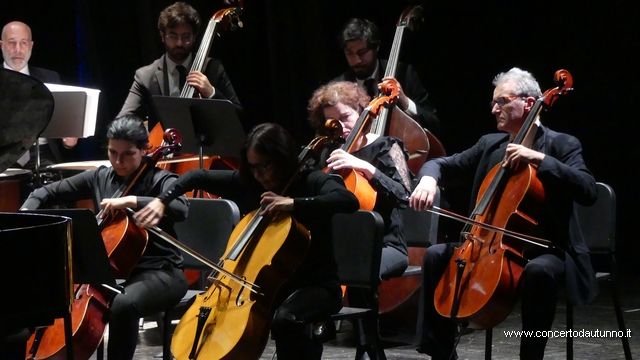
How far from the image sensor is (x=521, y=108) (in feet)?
10.8

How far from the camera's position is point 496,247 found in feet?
10.0

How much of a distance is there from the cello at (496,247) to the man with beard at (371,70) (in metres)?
1.20

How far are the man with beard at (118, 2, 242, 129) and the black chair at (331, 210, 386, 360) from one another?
137 centimetres

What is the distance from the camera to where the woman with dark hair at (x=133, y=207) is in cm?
314

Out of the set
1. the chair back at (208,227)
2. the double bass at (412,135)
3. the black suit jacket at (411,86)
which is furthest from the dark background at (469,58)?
the chair back at (208,227)

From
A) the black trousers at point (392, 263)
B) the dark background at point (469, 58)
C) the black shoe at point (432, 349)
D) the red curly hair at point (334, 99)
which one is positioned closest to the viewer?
the black shoe at point (432, 349)

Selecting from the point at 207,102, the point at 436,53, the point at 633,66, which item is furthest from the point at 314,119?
the point at 633,66

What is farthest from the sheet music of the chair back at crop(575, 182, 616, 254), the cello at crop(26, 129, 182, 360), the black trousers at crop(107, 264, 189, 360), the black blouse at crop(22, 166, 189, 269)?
the chair back at crop(575, 182, 616, 254)

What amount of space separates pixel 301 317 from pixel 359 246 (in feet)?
1.26

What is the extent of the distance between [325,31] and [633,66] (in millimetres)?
1603

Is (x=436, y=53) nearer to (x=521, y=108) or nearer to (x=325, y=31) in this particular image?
(x=325, y=31)

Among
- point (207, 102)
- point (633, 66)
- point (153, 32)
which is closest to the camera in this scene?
point (207, 102)

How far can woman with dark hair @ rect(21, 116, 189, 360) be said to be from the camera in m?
3.14

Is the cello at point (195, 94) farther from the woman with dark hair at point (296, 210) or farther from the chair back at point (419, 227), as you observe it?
the woman with dark hair at point (296, 210)
